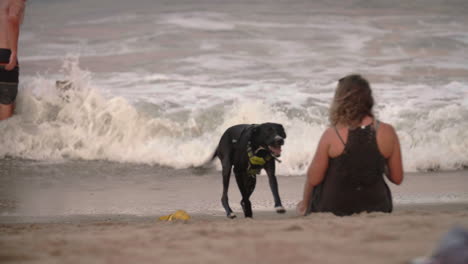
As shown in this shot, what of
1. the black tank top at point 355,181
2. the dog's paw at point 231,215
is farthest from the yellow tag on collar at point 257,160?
the black tank top at point 355,181

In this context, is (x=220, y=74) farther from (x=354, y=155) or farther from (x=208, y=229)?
(x=208, y=229)

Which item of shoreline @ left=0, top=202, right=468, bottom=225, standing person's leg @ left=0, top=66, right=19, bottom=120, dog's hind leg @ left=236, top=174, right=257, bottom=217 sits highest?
standing person's leg @ left=0, top=66, right=19, bottom=120

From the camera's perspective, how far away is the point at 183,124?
11258 mm

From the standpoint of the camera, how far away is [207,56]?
16031 millimetres

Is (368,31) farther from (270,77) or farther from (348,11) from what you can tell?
(270,77)

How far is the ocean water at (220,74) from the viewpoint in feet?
33.9

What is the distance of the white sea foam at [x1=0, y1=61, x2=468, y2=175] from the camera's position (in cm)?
983

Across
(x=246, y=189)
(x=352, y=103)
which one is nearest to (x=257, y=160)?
(x=246, y=189)

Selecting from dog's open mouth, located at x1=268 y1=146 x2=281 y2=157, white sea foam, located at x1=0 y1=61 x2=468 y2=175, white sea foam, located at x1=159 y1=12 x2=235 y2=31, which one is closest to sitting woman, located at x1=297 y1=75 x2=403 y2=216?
dog's open mouth, located at x1=268 y1=146 x2=281 y2=157

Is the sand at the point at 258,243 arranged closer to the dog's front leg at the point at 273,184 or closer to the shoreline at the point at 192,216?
the dog's front leg at the point at 273,184

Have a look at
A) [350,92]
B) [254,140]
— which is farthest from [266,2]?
[350,92]

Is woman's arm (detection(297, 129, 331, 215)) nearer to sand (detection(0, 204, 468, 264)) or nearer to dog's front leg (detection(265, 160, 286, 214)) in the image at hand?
sand (detection(0, 204, 468, 264))

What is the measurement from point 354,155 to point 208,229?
95cm

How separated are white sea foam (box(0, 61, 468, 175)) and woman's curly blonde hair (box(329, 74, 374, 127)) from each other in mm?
4671
